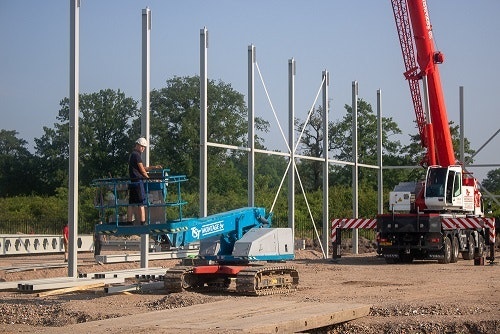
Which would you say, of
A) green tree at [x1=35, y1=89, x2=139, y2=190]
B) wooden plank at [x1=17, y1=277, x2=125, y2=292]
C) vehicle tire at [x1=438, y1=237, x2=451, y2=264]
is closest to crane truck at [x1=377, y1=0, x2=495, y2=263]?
vehicle tire at [x1=438, y1=237, x2=451, y2=264]

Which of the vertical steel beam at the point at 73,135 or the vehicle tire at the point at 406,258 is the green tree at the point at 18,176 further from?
the vertical steel beam at the point at 73,135

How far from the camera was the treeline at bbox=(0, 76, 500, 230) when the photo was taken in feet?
147

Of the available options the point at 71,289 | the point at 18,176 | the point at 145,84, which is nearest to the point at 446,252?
the point at 145,84

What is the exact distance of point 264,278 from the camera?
16.3m

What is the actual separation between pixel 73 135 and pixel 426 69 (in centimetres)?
1407

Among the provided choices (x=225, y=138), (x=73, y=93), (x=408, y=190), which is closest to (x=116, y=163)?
(x=225, y=138)

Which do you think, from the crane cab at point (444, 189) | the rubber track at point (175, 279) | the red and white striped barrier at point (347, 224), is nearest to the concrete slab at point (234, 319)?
the rubber track at point (175, 279)

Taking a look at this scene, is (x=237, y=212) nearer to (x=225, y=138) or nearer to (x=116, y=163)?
(x=225, y=138)

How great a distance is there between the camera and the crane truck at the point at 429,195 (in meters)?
28.0

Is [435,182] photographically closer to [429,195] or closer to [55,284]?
[429,195]

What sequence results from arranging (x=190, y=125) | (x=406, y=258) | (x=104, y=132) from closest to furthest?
1. (x=406, y=258)
2. (x=190, y=125)
3. (x=104, y=132)

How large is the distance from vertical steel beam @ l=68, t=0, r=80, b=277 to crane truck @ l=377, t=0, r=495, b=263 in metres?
12.4

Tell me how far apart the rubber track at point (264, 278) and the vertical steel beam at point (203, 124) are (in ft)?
17.7

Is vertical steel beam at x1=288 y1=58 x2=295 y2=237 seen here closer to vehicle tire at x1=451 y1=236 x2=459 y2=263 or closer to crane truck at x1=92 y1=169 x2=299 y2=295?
vehicle tire at x1=451 y1=236 x2=459 y2=263
